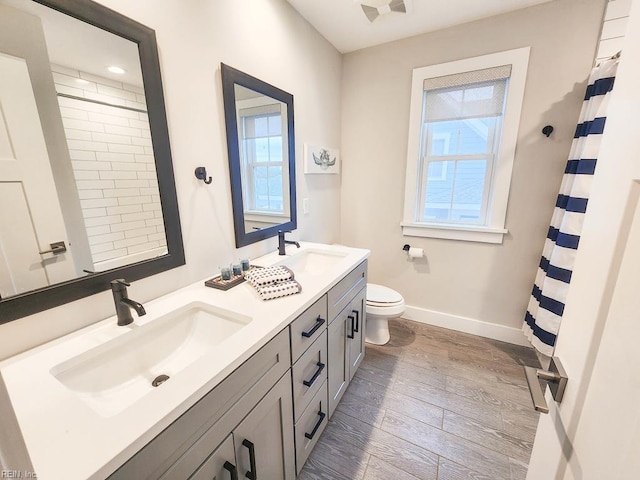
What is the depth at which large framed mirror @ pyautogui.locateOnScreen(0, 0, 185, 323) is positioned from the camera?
2.53ft

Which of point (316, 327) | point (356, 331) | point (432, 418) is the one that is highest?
point (316, 327)

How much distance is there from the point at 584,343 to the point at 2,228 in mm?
1433

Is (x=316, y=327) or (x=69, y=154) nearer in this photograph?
(x=69, y=154)

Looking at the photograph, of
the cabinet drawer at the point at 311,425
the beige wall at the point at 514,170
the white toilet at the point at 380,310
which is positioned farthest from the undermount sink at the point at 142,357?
the beige wall at the point at 514,170

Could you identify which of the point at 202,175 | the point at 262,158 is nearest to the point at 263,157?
the point at 262,158

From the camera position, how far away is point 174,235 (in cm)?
120

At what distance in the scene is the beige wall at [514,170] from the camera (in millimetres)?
1782

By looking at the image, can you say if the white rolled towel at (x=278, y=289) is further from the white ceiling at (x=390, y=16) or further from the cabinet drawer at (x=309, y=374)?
the white ceiling at (x=390, y=16)

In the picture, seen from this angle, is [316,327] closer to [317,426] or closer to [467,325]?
[317,426]

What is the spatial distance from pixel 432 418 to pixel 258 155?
186cm

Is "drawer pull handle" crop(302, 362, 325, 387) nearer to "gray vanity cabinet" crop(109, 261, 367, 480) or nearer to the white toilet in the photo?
"gray vanity cabinet" crop(109, 261, 367, 480)

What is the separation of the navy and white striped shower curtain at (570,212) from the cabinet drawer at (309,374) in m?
1.54

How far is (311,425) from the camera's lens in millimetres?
1293

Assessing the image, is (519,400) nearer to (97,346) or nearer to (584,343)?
(584,343)
